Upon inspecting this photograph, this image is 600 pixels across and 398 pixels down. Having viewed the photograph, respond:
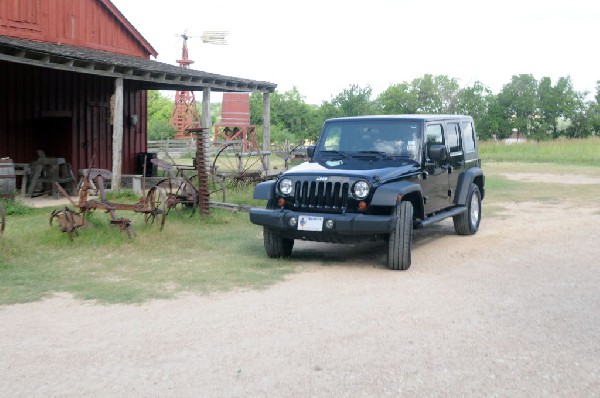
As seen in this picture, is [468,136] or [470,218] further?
[468,136]

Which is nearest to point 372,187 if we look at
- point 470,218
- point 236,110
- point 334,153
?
point 334,153

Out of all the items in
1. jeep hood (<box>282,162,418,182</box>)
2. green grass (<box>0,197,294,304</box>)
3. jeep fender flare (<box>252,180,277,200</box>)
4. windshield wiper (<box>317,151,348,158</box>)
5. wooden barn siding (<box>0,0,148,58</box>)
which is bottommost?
green grass (<box>0,197,294,304</box>)

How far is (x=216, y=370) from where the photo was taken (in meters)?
4.96

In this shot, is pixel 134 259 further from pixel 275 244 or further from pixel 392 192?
pixel 392 192

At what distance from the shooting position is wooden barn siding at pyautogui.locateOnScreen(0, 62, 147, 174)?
17500mm

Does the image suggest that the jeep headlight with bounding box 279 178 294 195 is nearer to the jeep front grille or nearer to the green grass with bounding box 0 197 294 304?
the jeep front grille

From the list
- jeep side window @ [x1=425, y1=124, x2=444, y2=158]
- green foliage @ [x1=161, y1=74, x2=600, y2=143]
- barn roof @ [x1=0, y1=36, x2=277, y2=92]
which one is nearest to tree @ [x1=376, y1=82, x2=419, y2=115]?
green foliage @ [x1=161, y1=74, x2=600, y2=143]

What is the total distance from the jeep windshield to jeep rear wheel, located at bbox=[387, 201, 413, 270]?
3.34ft

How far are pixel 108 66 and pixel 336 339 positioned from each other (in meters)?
12.6

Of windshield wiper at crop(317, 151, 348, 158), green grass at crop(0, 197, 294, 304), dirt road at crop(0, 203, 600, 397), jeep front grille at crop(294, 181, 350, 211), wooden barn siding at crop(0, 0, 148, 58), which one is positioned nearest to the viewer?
dirt road at crop(0, 203, 600, 397)

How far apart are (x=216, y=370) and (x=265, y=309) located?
5.78 feet

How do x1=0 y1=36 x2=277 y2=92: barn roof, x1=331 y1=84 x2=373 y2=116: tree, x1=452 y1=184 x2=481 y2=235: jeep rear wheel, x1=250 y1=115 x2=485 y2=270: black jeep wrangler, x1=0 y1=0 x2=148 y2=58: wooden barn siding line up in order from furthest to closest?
x1=331 y1=84 x2=373 y2=116: tree < x1=0 y1=0 x2=148 y2=58: wooden barn siding < x1=0 y1=36 x2=277 y2=92: barn roof < x1=452 y1=184 x2=481 y2=235: jeep rear wheel < x1=250 y1=115 x2=485 y2=270: black jeep wrangler

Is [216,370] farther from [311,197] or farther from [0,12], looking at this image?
[0,12]

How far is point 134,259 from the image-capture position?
9195 mm
